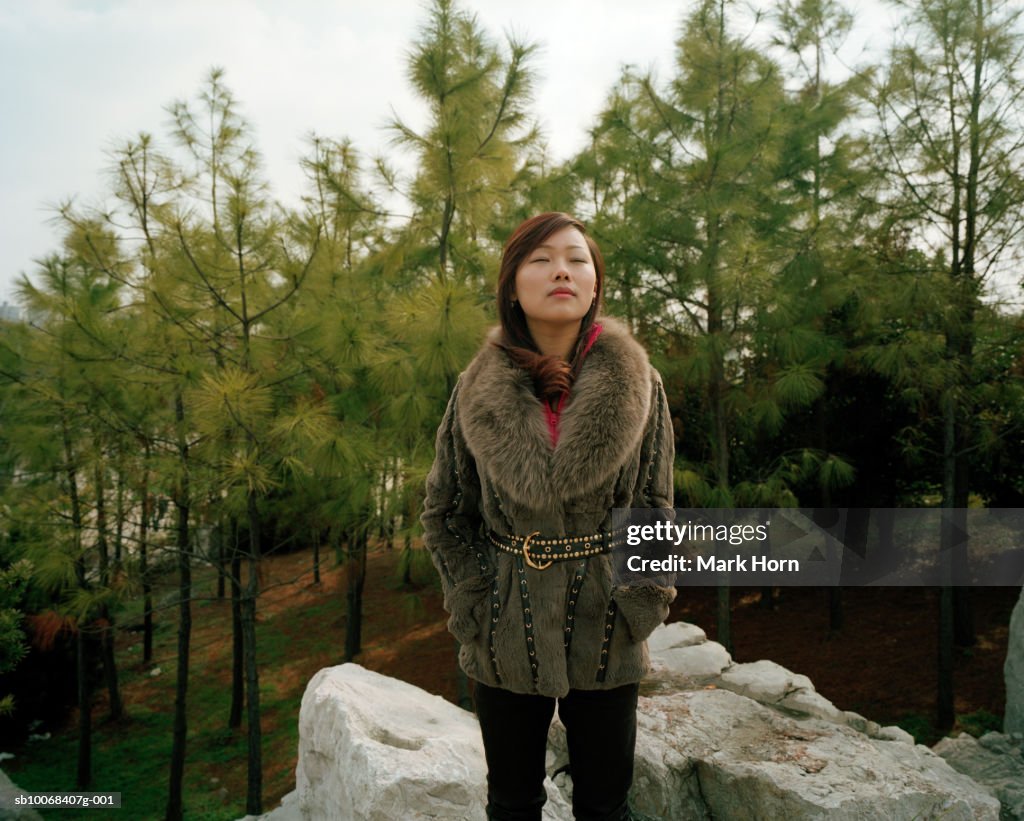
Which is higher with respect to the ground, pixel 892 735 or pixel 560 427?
pixel 560 427

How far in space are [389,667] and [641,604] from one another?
6.31 meters

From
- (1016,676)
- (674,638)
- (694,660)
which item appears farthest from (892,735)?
(1016,676)

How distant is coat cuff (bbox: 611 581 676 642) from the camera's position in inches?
55.2

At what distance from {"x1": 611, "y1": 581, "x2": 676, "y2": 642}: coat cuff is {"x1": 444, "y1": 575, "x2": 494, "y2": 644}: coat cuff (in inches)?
11.3

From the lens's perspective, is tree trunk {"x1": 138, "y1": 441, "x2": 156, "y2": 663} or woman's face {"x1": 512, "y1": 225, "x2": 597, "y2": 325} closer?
woman's face {"x1": 512, "y1": 225, "x2": 597, "y2": 325}

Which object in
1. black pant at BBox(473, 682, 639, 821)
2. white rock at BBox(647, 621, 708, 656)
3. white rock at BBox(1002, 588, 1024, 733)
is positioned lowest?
white rock at BBox(1002, 588, 1024, 733)

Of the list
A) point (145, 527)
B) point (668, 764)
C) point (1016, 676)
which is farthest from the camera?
point (145, 527)

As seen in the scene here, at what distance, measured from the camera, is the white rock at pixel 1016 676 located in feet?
13.4

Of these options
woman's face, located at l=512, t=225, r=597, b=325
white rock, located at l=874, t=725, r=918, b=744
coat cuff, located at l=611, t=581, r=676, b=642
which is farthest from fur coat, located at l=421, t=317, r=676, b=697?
white rock, located at l=874, t=725, r=918, b=744

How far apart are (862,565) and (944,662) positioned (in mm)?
2348

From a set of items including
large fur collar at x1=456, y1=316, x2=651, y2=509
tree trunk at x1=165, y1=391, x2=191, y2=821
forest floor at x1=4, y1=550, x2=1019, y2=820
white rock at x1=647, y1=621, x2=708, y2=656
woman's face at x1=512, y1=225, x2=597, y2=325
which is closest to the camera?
large fur collar at x1=456, y1=316, x2=651, y2=509

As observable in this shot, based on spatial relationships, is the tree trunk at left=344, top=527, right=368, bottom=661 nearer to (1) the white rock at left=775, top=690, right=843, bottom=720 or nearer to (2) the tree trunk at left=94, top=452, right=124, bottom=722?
(2) the tree trunk at left=94, top=452, right=124, bottom=722

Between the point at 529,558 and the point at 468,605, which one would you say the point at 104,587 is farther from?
the point at 529,558

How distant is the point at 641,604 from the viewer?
141cm
